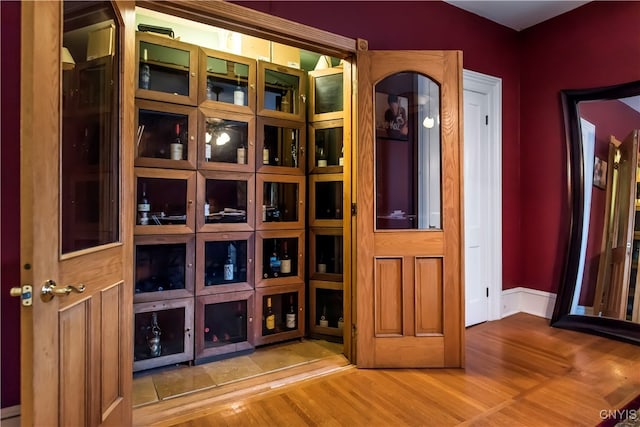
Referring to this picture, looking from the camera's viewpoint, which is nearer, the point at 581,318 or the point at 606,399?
the point at 606,399

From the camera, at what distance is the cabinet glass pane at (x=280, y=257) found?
2.89 m

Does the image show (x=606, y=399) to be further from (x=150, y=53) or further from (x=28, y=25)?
(x=150, y=53)

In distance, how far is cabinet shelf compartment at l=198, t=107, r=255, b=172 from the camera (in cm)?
255

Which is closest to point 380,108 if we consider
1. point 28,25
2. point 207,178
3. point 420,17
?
point 420,17

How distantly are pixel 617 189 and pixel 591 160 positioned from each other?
0.32 meters

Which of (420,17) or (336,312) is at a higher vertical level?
(420,17)

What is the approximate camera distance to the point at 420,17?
9.14 feet

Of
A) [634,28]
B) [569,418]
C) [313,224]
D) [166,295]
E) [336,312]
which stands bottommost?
[569,418]

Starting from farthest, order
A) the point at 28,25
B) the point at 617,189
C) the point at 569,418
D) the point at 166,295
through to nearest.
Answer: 1. the point at 617,189
2. the point at 166,295
3. the point at 569,418
4. the point at 28,25

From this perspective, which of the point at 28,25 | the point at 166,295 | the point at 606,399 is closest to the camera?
the point at 28,25

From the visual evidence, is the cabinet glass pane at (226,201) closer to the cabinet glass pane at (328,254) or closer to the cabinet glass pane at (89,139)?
the cabinet glass pane at (328,254)

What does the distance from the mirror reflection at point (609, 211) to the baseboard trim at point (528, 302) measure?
0.77 ft

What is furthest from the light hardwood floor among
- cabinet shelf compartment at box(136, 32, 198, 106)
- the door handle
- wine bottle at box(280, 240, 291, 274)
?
cabinet shelf compartment at box(136, 32, 198, 106)

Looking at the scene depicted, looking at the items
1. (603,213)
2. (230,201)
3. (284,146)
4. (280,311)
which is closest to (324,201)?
(284,146)
